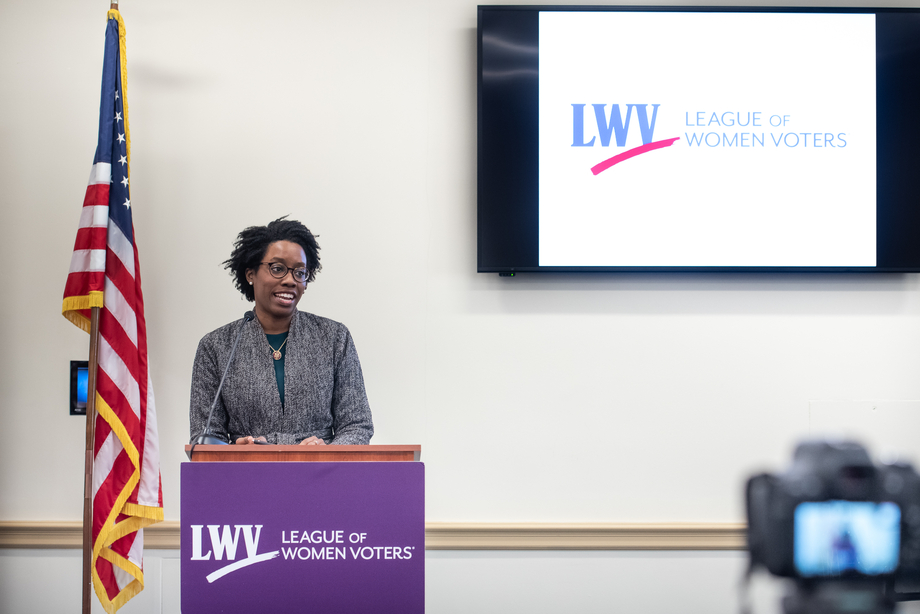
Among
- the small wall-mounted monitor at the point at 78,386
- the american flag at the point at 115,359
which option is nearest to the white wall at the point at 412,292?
the small wall-mounted monitor at the point at 78,386

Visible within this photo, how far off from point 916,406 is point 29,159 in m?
3.93

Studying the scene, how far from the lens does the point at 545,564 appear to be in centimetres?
246

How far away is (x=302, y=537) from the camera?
125 cm

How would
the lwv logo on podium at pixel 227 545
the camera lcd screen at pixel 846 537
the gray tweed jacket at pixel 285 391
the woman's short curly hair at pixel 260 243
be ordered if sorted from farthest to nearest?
1. the woman's short curly hair at pixel 260 243
2. the gray tweed jacket at pixel 285 391
3. the lwv logo on podium at pixel 227 545
4. the camera lcd screen at pixel 846 537

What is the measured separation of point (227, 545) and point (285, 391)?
658 mm

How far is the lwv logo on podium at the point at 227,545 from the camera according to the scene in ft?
4.06

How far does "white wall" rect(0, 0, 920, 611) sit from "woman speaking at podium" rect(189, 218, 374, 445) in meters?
0.53

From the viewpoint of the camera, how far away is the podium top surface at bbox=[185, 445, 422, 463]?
1.33 meters

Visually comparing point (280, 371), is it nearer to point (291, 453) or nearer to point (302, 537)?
point (291, 453)

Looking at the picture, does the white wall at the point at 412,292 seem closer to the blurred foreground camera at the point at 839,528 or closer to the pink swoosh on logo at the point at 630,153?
the pink swoosh on logo at the point at 630,153

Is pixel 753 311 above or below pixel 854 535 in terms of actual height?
above

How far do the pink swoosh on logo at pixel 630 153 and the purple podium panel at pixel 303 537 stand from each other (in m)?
1.67

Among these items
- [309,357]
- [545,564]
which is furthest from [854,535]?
[545,564]

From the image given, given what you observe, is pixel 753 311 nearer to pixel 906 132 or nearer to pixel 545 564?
pixel 906 132
